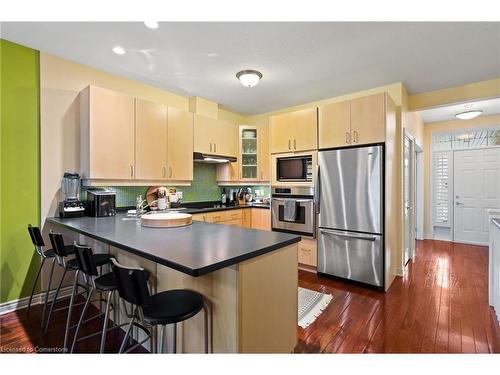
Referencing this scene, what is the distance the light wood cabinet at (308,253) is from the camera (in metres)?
3.41

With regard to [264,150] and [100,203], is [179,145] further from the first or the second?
[264,150]

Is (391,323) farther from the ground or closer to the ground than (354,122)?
closer to the ground

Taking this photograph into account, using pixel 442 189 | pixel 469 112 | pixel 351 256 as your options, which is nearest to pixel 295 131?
pixel 351 256

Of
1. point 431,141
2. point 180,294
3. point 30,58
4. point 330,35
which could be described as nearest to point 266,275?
point 180,294

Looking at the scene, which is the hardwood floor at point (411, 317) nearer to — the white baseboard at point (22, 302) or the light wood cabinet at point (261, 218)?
the light wood cabinet at point (261, 218)

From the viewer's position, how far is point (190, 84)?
11.1 feet

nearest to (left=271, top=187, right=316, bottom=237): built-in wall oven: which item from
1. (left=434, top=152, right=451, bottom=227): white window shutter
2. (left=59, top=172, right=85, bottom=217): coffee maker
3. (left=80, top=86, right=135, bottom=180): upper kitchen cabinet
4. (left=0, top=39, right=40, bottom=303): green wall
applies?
(left=80, top=86, right=135, bottom=180): upper kitchen cabinet

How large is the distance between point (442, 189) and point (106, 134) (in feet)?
20.7

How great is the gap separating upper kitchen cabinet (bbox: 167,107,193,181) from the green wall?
137 centimetres

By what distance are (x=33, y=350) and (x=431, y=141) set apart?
6.86 metres

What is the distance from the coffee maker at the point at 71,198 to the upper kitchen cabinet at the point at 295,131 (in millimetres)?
2531

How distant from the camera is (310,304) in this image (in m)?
2.55

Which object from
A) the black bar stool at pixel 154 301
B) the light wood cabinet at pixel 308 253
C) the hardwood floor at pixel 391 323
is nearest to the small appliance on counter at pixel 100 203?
the hardwood floor at pixel 391 323
